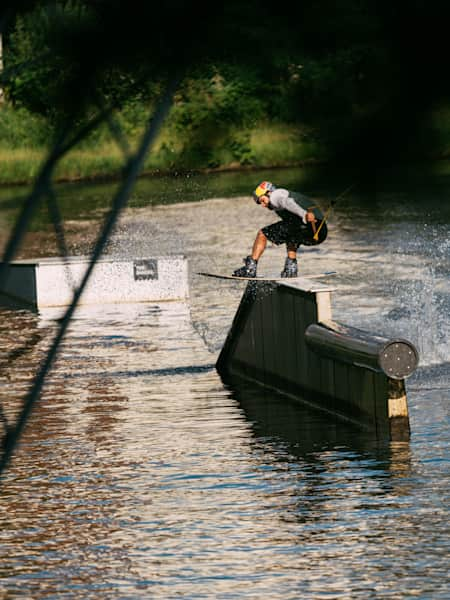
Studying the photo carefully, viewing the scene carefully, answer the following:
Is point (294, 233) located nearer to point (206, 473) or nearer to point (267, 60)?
point (206, 473)

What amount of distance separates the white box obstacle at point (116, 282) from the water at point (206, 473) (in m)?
0.97

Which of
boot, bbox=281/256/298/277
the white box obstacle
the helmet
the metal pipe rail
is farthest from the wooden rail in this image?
the white box obstacle

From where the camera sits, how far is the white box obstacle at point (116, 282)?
22750 mm

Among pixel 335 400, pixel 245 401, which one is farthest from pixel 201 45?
pixel 245 401

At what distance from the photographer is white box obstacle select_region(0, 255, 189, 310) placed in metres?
22.8

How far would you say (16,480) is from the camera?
1159 cm

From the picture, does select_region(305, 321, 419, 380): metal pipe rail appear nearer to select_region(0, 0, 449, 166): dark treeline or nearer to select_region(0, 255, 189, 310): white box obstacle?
select_region(0, 0, 449, 166): dark treeline

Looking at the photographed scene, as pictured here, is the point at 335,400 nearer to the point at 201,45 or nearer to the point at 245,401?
the point at 245,401

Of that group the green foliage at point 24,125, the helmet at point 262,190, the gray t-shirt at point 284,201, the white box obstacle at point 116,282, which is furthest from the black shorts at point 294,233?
the white box obstacle at point 116,282

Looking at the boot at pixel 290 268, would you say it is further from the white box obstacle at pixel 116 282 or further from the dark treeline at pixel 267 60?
the dark treeline at pixel 267 60

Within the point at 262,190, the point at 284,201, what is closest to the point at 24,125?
the point at 262,190

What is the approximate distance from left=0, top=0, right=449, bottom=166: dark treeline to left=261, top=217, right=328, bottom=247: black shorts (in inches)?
498

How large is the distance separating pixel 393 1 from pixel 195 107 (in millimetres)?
1359

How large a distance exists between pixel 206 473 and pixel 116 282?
1150cm
